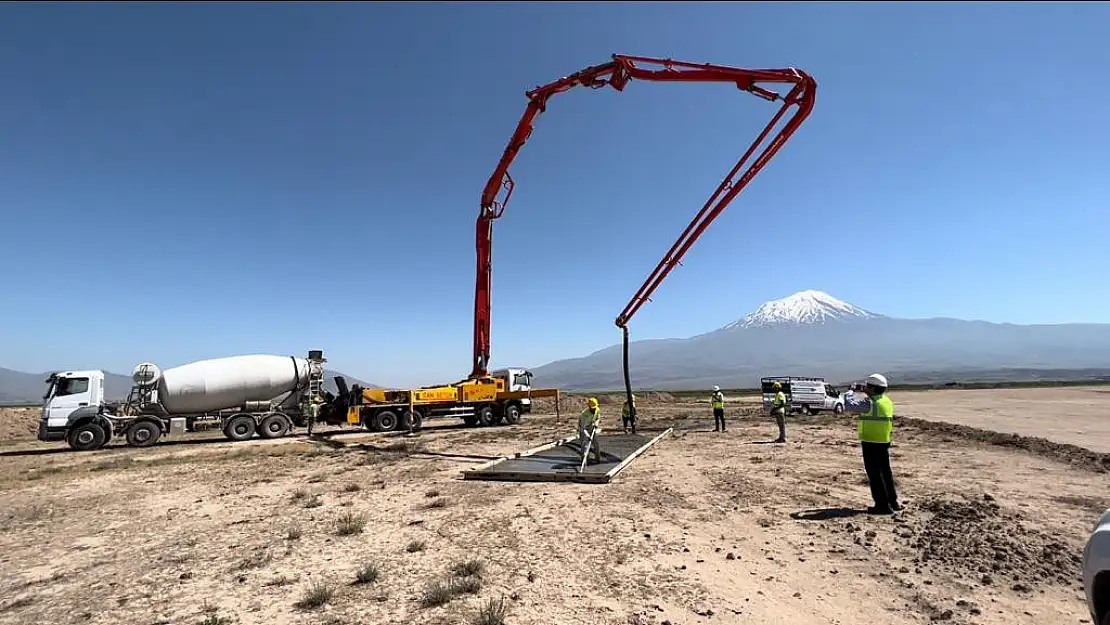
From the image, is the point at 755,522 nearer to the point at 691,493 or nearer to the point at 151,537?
the point at 691,493

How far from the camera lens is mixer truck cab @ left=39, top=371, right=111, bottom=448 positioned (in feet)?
67.6

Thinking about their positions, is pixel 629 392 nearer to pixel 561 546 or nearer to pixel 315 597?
pixel 561 546

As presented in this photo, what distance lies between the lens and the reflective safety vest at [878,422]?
8852 mm

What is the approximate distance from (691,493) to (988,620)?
5.71 meters

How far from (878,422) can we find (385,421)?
21.2m

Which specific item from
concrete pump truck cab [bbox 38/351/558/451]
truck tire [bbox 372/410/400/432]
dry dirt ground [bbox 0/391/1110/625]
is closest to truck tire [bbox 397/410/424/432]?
concrete pump truck cab [bbox 38/351/558/451]

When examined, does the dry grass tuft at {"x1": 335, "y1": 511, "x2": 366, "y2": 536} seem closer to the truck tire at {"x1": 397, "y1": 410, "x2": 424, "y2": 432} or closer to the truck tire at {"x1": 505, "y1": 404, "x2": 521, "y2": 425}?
the truck tire at {"x1": 397, "y1": 410, "x2": 424, "y2": 432}

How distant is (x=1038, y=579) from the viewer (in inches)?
244

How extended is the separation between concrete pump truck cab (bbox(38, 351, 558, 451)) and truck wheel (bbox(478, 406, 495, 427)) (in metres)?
0.05

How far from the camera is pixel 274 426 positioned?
2392cm

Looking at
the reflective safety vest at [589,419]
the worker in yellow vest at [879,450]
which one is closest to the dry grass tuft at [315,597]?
the reflective safety vest at [589,419]

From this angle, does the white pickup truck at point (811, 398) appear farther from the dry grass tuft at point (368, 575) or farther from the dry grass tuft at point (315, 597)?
the dry grass tuft at point (315, 597)

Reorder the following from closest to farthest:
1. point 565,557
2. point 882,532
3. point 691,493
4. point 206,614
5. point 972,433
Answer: point 206,614
point 565,557
point 882,532
point 691,493
point 972,433

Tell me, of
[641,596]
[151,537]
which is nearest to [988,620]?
[641,596]
